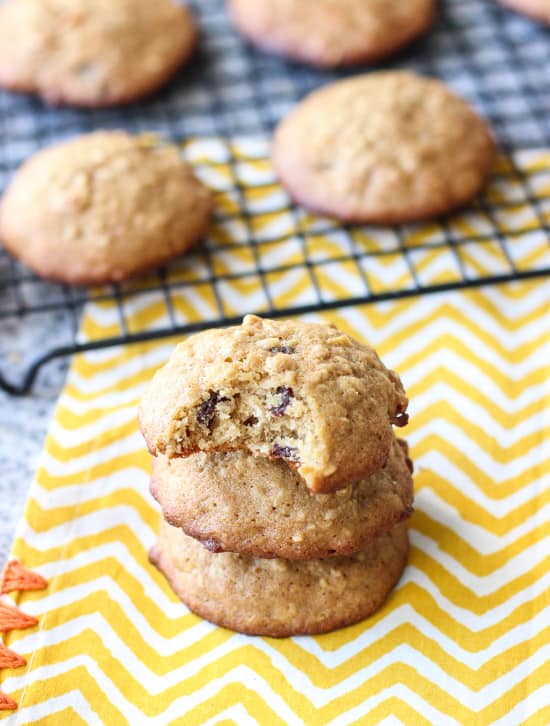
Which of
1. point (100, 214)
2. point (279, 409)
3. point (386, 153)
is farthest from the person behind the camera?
point (386, 153)

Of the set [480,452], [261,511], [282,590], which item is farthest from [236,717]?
[480,452]

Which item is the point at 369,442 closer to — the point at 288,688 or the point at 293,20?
the point at 288,688

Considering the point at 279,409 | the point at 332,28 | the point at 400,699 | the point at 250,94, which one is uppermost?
the point at 279,409

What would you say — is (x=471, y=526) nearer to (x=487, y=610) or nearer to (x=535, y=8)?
(x=487, y=610)

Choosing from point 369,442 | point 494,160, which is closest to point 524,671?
point 369,442

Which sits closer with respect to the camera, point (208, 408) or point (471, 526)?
point (208, 408)

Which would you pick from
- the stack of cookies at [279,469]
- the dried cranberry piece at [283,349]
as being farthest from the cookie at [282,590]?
the dried cranberry piece at [283,349]

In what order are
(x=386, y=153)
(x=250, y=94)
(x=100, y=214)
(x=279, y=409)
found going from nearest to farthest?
1. (x=279, y=409)
2. (x=100, y=214)
3. (x=386, y=153)
4. (x=250, y=94)

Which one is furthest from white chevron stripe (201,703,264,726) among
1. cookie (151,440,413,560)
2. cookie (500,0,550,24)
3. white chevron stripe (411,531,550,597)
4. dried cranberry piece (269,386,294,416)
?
cookie (500,0,550,24)
